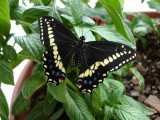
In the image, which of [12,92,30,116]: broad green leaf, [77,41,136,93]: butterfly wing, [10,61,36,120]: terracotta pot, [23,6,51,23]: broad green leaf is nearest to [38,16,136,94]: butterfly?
[77,41,136,93]: butterfly wing

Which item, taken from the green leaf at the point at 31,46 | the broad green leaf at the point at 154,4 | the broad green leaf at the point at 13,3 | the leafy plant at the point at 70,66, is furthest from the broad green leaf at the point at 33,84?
the broad green leaf at the point at 154,4

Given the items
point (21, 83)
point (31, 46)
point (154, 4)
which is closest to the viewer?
point (31, 46)

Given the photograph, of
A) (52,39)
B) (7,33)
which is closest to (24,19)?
(7,33)

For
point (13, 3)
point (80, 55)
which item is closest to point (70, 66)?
point (80, 55)

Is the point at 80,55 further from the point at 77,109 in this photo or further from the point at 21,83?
the point at 21,83

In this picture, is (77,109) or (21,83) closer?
(77,109)

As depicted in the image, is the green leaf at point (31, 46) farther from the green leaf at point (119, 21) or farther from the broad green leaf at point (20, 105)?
the broad green leaf at point (20, 105)

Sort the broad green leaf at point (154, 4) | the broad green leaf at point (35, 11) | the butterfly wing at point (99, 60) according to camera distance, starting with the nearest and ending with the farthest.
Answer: the butterfly wing at point (99, 60) < the broad green leaf at point (35, 11) < the broad green leaf at point (154, 4)
